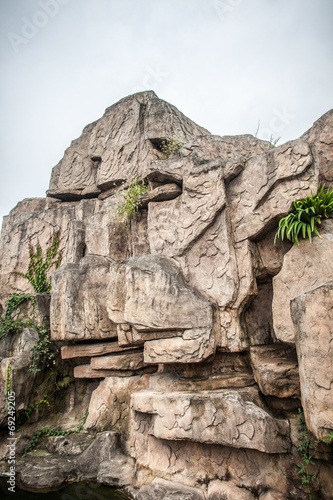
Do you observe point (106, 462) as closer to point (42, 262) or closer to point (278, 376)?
point (278, 376)

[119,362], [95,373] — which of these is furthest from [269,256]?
[95,373]

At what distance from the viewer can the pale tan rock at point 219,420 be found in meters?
4.39

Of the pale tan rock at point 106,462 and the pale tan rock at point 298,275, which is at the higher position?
the pale tan rock at point 298,275

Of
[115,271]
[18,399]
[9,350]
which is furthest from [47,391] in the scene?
[115,271]

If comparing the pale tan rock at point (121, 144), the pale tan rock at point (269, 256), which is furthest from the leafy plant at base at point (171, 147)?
the pale tan rock at point (269, 256)

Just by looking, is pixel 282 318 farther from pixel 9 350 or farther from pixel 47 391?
pixel 9 350

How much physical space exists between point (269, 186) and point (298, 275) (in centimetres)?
166

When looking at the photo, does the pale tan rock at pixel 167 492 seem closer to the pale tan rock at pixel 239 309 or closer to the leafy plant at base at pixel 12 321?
the pale tan rock at pixel 239 309

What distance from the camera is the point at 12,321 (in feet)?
24.6

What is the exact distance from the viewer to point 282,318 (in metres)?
4.82

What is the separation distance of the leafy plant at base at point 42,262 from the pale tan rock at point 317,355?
692 cm

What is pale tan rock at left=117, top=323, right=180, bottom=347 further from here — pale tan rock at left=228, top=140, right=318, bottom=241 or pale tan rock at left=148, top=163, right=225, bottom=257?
Answer: pale tan rock at left=228, top=140, right=318, bottom=241

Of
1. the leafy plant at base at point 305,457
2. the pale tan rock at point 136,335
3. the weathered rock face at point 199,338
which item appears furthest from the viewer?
the pale tan rock at point 136,335

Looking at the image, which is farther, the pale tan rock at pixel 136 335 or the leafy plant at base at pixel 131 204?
the leafy plant at base at pixel 131 204
